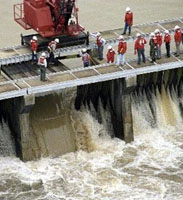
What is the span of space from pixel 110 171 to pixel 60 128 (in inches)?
125

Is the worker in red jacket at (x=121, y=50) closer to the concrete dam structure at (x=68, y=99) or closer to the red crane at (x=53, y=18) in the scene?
the concrete dam structure at (x=68, y=99)

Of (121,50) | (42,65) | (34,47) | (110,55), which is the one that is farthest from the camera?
(110,55)

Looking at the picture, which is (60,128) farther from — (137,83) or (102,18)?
(102,18)

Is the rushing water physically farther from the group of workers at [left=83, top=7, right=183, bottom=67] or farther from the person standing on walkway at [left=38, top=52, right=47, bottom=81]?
the person standing on walkway at [left=38, top=52, right=47, bottom=81]

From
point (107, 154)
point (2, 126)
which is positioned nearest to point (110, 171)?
point (107, 154)

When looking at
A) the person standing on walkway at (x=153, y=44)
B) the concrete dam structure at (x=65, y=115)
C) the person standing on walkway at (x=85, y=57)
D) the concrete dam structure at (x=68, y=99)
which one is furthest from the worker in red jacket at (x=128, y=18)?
the person standing on walkway at (x=85, y=57)

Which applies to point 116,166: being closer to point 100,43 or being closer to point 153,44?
point 153,44

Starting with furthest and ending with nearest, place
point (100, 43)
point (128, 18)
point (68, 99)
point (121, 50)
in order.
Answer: point (128, 18)
point (100, 43)
point (121, 50)
point (68, 99)

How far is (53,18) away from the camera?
42.1 metres

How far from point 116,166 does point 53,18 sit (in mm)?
8220

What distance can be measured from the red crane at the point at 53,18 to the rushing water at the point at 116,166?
428cm

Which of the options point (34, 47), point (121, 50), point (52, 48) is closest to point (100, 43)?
point (121, 50)

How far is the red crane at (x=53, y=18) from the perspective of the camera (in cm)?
4159

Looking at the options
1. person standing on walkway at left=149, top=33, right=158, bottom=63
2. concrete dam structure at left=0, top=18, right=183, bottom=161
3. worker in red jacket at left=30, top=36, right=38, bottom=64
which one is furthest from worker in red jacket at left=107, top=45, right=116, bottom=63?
worker in red jacket at left=30, top=36, right=38, bottom=64
